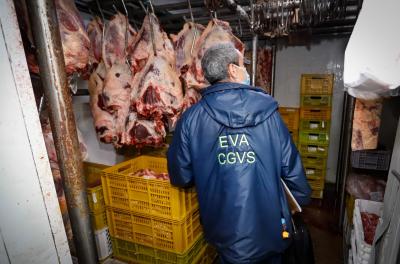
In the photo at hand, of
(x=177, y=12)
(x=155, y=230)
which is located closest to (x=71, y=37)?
Answer: (x=155, y=230)

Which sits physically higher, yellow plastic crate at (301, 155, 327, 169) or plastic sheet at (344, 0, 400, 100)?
plastic sheet at (344, 0, 400, 100)

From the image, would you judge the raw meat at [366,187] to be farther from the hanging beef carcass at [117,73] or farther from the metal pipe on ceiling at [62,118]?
the metal pipe on ceiling at [62,118]

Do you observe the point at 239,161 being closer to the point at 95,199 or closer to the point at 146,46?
the point at 146,46

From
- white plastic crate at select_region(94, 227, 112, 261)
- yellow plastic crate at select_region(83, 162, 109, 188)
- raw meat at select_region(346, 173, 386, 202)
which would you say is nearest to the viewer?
white plastic crate at select_region(94, 227, 112, 261)

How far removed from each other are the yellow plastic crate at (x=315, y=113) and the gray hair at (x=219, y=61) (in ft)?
11.2

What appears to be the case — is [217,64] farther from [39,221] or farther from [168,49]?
[39,221]

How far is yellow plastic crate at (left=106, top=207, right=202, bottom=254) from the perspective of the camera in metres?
2.04

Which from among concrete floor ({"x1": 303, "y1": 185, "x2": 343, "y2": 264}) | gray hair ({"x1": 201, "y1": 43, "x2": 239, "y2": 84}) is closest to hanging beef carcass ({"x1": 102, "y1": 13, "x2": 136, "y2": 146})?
gray hair ({"x1": 201, "y1": 43, "x2": 239, "y2": 84})

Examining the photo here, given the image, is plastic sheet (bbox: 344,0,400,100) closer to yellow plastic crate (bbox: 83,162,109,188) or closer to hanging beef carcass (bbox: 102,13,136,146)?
hanging beef carcass (bbox: 102,13,136,146)

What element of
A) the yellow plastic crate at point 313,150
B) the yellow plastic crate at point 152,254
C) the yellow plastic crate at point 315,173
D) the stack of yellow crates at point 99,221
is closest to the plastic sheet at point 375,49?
the yellow plastic crate at point 152,254

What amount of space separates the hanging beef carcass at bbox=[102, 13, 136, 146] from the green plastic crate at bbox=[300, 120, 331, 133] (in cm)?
356

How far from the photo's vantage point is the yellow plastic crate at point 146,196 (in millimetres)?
1979

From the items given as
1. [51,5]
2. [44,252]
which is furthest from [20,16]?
[44,252]

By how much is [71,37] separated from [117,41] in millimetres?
780
